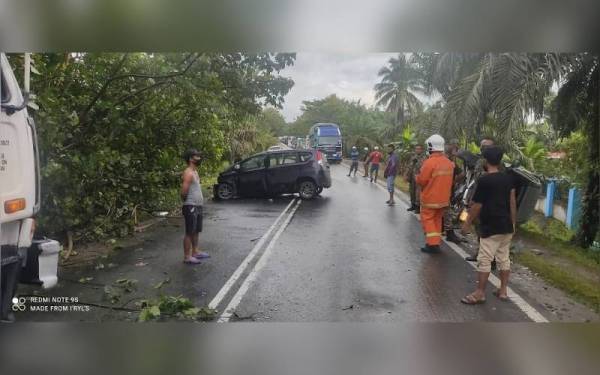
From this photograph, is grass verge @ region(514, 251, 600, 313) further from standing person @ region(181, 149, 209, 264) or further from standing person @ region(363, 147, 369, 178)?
standing person @ region(181, 149, 209, 264)

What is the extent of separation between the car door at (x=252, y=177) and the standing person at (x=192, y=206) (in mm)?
380

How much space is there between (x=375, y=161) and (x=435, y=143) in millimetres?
646

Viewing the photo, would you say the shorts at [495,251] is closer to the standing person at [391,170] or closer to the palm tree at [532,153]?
the palm tree at [532,153]

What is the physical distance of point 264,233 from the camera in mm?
4254

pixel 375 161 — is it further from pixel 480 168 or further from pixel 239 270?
pixel 239 270

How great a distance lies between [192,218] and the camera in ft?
13.9

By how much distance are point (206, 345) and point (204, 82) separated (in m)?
2.22

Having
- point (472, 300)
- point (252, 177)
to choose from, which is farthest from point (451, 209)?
point (252, 177)

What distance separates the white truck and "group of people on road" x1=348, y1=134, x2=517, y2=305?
284 centimetres

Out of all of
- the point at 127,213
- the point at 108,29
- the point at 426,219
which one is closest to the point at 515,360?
the point at 426,219

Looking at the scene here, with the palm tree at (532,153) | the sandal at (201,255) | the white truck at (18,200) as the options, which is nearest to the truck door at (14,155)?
the white truck at (18,200)

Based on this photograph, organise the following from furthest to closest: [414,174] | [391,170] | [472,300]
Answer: [391,170] → [414,174] → [472,300]

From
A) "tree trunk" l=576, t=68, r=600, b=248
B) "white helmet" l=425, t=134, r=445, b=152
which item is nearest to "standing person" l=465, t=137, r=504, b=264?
"white helmet" l=425, t=134, r=445, b=152

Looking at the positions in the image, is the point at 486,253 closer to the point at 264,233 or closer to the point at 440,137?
the point at 440,137
